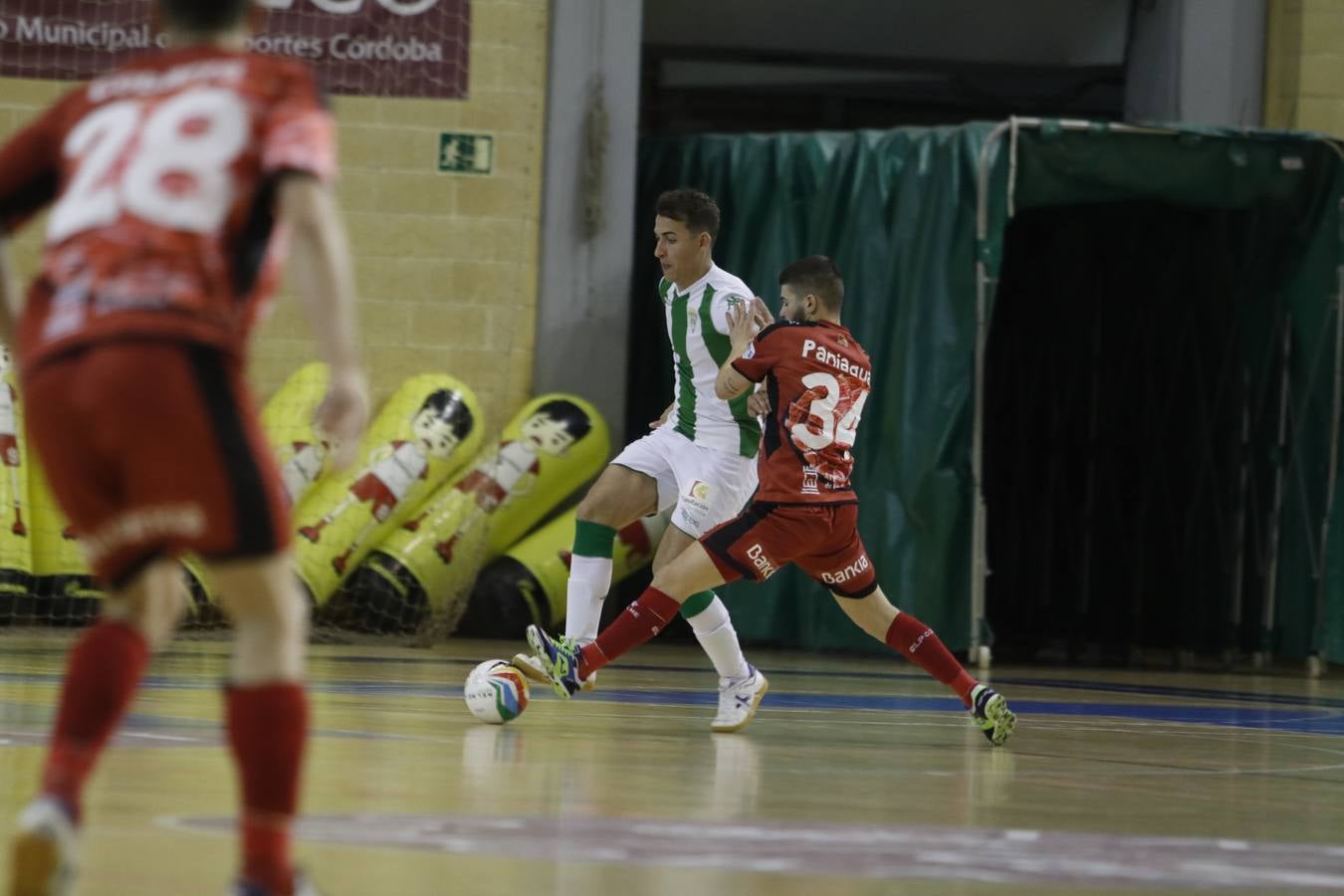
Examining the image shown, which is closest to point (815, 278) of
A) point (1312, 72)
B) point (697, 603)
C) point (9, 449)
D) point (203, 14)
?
point (697, 603)

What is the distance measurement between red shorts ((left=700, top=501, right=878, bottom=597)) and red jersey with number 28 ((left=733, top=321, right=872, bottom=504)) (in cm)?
4

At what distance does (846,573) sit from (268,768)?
3.95m

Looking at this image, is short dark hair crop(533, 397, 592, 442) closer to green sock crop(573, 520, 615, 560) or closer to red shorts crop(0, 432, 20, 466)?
red shorts crop(0, 432, 20, 466)

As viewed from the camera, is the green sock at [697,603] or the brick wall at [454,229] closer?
the green sock at [697,603]

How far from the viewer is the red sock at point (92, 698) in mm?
2654

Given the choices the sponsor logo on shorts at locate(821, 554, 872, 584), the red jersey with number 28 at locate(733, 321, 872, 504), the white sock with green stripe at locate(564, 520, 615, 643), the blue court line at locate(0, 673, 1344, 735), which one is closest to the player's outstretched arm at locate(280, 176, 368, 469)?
the red jersey with number 28 at locate(733, 321, 872, 504)

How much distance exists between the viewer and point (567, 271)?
12.4m

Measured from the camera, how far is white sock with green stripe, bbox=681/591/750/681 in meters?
6.53

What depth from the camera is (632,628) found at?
627cm

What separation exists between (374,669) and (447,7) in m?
5.16

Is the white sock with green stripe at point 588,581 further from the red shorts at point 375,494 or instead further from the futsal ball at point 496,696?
the red shorts at point 375,494

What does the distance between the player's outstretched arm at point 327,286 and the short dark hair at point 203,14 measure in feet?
0.94

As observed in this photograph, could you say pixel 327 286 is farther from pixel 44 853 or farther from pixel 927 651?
pixel 927 651

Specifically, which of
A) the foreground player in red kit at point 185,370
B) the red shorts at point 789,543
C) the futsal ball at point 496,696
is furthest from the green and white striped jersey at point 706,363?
the foreground player in red kit at point 185,370
